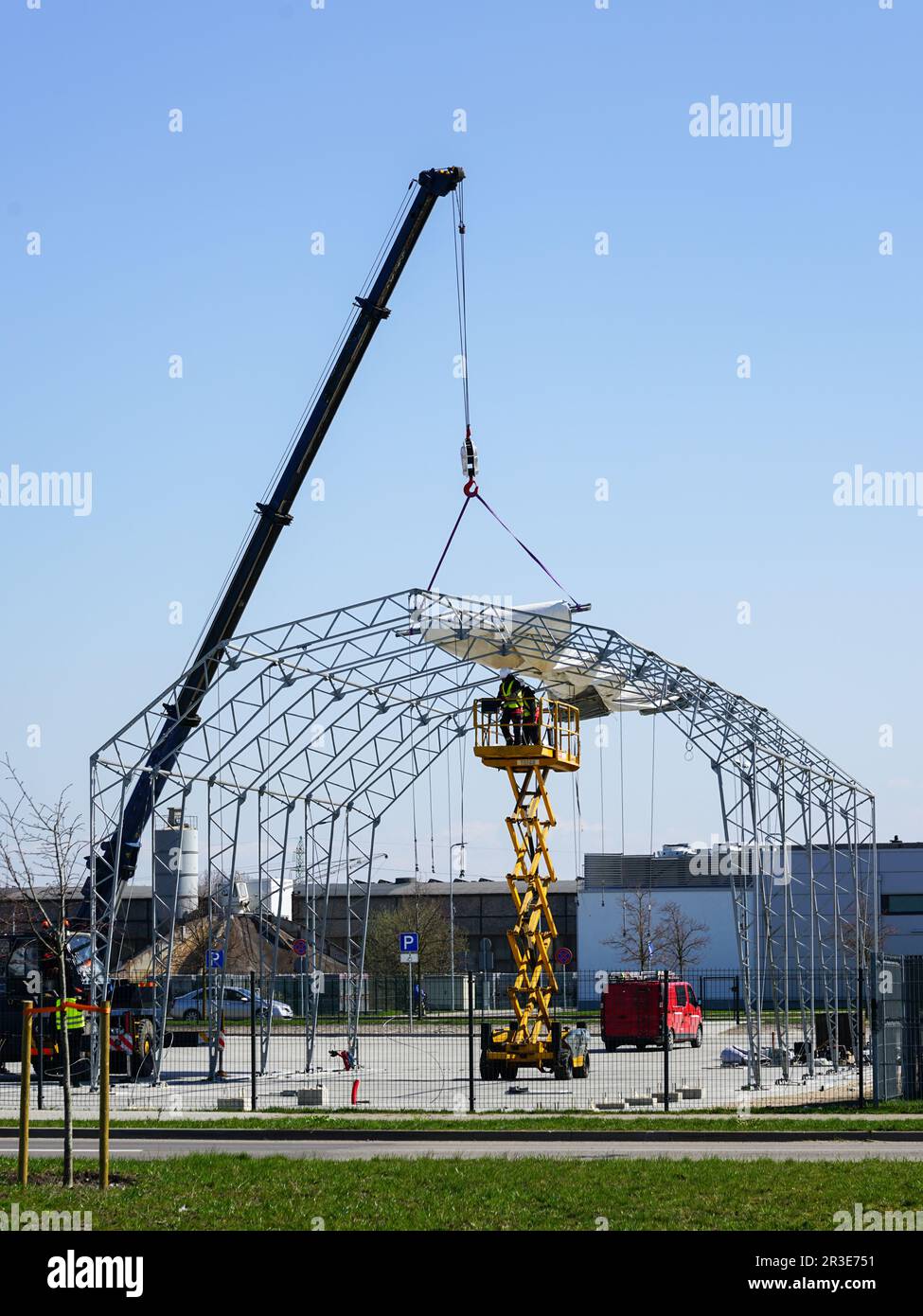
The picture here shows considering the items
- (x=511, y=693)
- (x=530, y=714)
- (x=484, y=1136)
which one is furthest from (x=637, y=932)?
(x=484, y=1136)

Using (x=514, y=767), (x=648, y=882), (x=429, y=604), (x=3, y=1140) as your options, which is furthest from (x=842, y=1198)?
(x=648, y=882)

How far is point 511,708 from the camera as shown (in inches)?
1241

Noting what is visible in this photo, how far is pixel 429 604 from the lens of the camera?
2883 cm

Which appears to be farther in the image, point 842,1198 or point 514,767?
point 514,767

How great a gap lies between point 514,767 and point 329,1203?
19.1 metres

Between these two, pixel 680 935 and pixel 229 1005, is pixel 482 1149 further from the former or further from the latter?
pixel 680 935

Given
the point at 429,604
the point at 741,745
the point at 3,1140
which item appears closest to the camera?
the point at 3,1140

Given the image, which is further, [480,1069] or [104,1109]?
[480,1069]

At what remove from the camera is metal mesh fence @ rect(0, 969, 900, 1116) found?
26094 millimetres

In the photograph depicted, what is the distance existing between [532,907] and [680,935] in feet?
121

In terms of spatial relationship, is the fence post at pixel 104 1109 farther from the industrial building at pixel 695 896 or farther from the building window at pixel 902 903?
the building window at pixel 902 903

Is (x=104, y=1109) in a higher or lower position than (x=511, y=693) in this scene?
lower

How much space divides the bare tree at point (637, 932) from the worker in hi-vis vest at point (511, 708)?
35.1m
